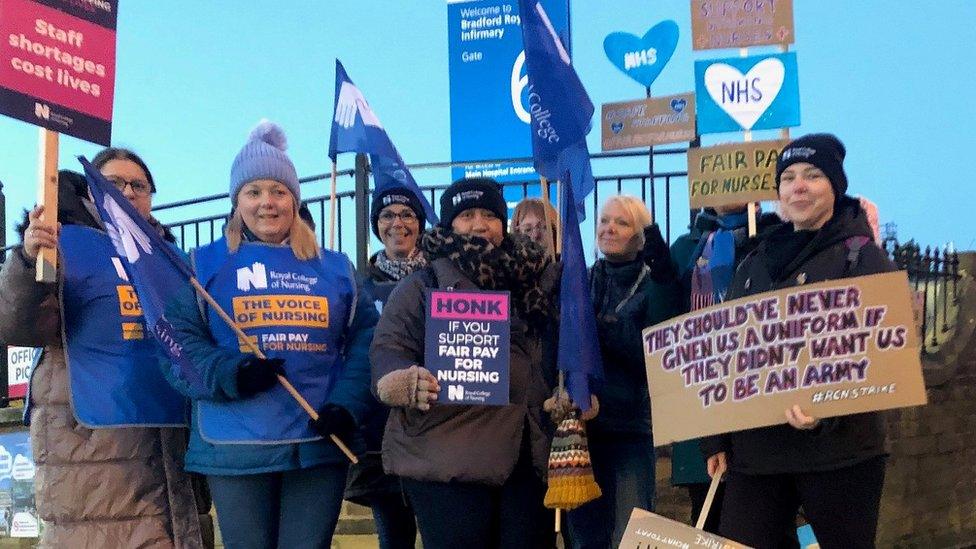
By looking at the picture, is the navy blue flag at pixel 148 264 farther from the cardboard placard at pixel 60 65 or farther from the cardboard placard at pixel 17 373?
the cardboard placard at pixel 17 373

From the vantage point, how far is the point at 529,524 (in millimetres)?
3574

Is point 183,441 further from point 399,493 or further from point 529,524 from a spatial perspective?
point 529,524

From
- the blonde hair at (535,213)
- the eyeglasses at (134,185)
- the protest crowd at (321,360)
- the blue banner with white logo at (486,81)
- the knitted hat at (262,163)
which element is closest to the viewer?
the protest crowd at (321,360)

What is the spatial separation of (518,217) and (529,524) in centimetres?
181

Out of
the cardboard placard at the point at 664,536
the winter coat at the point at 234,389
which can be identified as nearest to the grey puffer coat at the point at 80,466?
the winter coat at the point at 234,389

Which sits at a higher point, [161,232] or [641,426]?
[161,232]

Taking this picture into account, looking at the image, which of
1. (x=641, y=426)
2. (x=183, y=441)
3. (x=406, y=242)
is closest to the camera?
(x=183, y=441)

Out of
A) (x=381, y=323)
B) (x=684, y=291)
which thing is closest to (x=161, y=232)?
(x=381, y=323)

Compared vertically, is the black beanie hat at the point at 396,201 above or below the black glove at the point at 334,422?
above

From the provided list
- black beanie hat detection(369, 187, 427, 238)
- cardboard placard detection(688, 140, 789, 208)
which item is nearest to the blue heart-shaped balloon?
black beanie hat detection(369, 187, 427, 238)

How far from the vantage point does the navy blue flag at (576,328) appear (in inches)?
146

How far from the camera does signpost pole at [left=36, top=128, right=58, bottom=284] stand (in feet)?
11.4

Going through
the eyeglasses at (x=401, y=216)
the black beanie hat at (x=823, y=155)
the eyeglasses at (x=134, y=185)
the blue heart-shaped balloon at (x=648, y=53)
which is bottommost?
the black beanie hat at (x=823, y=155)

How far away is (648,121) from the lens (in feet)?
17.9
